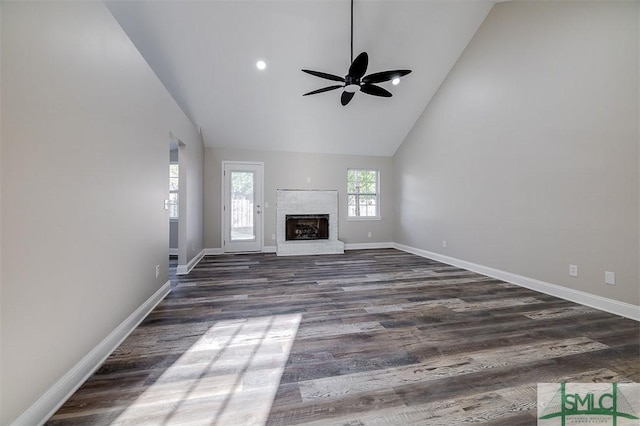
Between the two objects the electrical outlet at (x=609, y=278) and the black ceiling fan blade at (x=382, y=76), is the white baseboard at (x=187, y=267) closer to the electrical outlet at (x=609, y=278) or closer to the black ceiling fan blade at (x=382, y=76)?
the black ceiling fan blade at (x=382, y=76)

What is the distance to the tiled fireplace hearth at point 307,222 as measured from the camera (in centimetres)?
611

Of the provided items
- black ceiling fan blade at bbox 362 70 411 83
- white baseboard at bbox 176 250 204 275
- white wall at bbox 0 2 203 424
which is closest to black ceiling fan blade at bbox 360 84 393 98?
black ceiling fan blade at bbox 362 70 411 83

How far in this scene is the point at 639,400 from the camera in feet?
4.84

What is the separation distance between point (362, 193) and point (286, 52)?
3.78m

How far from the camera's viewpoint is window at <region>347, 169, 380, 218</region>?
6805mm

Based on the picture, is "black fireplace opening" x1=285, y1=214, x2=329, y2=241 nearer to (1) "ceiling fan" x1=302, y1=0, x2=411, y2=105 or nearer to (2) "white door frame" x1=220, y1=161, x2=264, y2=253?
(2) "white door frame" x1=220, y1=161, x2=264, y2=253

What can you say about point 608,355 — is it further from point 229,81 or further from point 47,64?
point 229,81

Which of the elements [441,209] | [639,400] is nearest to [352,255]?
[441,209]

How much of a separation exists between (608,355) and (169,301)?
13.1 feet

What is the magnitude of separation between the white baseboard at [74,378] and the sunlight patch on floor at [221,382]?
0.36 metres

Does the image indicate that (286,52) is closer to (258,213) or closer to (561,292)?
(258,213)

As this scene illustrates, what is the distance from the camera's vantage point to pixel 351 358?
74.0 inches

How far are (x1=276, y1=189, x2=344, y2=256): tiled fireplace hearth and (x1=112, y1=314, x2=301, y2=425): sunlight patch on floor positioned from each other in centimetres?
379

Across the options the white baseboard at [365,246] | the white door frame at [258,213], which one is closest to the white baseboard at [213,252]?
the white door frame at [258,213]
